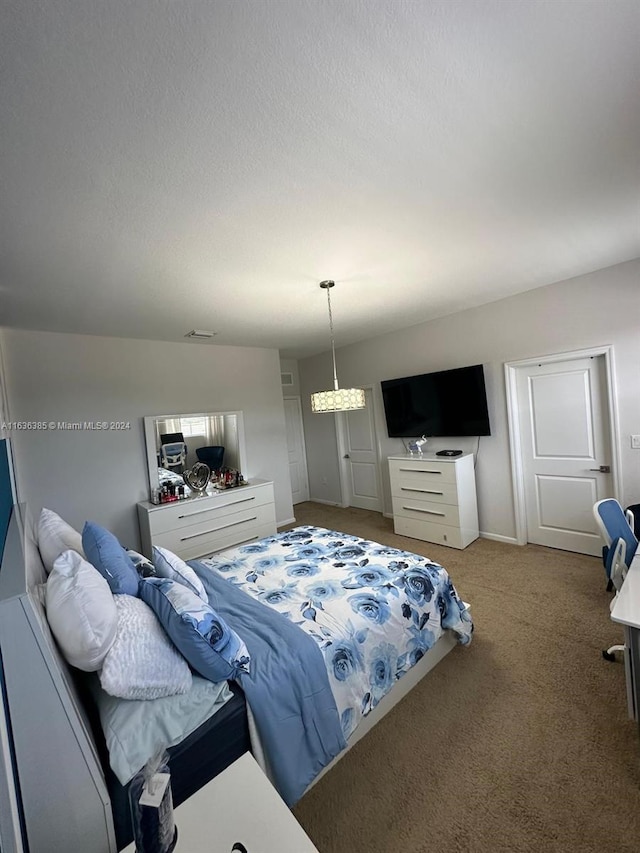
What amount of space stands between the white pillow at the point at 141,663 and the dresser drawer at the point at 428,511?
310 centimetres

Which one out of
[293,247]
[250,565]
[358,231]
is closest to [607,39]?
[358,231]

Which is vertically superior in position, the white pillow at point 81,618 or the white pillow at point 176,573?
the white pillow at point 81,618

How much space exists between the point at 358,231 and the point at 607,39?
3.73 feet

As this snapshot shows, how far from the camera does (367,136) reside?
1316mm

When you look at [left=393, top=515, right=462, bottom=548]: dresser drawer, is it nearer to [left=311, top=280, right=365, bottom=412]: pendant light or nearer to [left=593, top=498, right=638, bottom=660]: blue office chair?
[left=593, top=498, right=638, bottom=660]: blue office chair

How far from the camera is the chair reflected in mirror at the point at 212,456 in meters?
4.27

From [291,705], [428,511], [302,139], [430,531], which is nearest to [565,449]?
[428,511]

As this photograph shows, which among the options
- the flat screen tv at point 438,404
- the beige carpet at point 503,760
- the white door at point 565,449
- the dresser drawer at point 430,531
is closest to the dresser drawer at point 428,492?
the dresser drawer at point 430,531

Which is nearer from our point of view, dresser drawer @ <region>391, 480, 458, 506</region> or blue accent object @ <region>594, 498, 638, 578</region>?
blue accent object @ <region>594, 498, 638, 578</region>

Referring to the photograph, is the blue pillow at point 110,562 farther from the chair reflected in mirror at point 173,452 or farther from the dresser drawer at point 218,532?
the chair reflected in mirror at point 173,452

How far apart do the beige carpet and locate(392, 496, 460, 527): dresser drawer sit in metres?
1.33

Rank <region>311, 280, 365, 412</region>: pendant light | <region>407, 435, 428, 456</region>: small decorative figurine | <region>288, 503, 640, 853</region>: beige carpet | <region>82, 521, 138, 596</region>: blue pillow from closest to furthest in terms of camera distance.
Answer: <region>288, 503, 640, 853</region>: beige carpet
<region>82, 521, 138, 596</region>: blue pillow
<region>311, 280, 365, 412</region>: pendant light
<region>407, 435, 428, 456</region>: small decorative figurine

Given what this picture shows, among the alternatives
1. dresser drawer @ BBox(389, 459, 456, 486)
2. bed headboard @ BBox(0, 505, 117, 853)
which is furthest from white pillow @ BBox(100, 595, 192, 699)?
dresser drawer @ BBox(389, 459, 456, 486)

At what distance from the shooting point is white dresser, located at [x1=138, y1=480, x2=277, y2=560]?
3.55m
